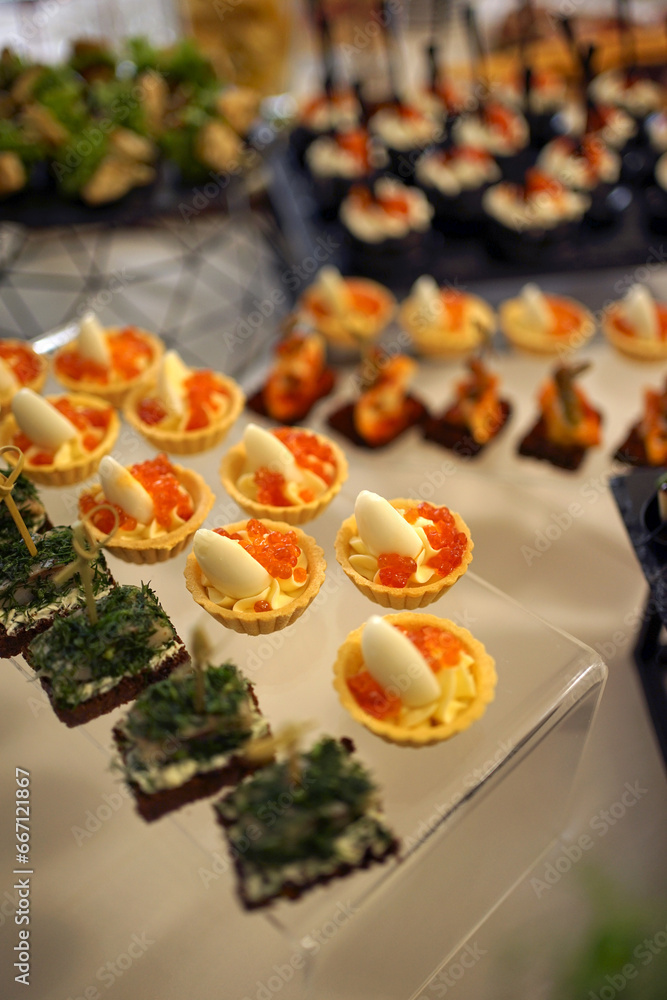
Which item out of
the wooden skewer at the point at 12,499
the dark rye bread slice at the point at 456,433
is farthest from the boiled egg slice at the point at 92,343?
the dark rye bread slice at the point at 456,433

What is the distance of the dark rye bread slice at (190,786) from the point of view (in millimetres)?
1766

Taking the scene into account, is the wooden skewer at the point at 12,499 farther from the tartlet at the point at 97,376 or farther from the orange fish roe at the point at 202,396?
the tartlet at the point at 97,376

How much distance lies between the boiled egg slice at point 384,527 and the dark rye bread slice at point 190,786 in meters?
0.66

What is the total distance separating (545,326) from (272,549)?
1.73 meters

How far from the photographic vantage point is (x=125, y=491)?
88.4 inches

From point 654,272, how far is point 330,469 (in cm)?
230

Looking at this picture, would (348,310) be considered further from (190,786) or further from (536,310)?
(190,786)

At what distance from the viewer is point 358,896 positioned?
1.68 metres

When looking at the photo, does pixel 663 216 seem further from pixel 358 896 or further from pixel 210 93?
pixel 358 896

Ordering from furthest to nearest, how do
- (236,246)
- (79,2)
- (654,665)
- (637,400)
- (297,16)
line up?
(297,16) → (79,2) → (236,246) → (637,400) → (654,665)

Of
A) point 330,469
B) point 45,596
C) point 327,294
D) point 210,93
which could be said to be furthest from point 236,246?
point 45,596

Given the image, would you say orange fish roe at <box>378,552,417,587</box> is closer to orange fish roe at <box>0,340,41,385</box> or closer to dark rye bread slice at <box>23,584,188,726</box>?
dark rye bread slice at <box>23,584,188,726</box>

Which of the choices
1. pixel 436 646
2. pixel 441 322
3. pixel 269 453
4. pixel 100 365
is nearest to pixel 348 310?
pixel 441 322

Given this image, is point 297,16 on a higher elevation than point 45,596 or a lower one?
higher
